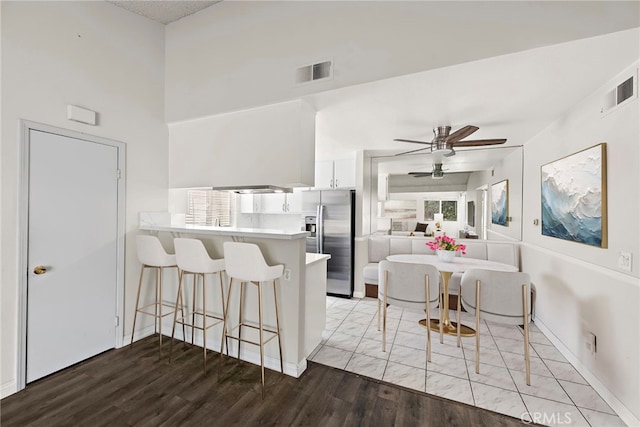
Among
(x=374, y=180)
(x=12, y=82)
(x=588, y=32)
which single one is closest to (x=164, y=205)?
(x=12, y=82)

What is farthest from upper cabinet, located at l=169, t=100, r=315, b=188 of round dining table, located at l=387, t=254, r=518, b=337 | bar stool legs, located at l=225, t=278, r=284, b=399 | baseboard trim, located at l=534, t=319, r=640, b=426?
baseboard trim, located at l=534, t=319, r=640, b=426

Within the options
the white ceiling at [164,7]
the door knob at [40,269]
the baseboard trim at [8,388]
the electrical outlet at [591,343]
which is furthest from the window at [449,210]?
the baseboard trim at [8,388]

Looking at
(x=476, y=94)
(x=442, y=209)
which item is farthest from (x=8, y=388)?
(x=442, y=209)

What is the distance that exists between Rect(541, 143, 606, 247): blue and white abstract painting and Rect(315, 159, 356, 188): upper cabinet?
2.71m

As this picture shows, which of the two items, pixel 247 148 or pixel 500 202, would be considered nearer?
pixel 247 148

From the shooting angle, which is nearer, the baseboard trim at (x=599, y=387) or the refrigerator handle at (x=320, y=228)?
the baseboard trim at (x=599, y=387)

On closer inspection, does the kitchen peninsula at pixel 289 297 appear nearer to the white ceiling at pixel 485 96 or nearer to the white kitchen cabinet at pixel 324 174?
the white ceiling at pixel 485 96

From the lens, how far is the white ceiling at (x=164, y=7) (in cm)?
290

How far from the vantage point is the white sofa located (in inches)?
158

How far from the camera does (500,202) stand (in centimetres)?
441

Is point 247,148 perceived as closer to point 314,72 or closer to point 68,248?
point 314,72

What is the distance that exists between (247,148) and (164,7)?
1.86m

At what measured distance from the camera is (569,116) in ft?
8.98
